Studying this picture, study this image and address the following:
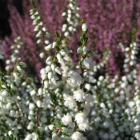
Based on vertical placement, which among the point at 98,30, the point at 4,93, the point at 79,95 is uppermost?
the point at 98,30

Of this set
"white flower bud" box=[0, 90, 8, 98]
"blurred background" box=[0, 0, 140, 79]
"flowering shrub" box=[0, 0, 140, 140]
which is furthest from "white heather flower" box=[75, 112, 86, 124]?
"blurred background" box=[0, 0, 140, 79]

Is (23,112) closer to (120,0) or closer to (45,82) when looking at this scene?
(45,82)

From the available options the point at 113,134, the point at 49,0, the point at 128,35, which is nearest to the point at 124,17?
the point at 128,35

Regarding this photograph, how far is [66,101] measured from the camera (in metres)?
2.04

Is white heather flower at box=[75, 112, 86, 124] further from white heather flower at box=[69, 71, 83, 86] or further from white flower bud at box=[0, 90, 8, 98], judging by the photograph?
white flower bud at box=[0, 90, 8, 98]

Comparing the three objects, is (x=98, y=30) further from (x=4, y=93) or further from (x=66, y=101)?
(x=66, y=101)

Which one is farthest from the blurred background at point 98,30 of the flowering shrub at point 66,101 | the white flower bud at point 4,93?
the white flower bud at point 4,93

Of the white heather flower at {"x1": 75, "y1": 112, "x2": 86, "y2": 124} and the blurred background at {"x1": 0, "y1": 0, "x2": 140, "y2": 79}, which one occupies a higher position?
the blurred background at {"x1": 0, "y1": 0, "x2": 140, "y2": 79}

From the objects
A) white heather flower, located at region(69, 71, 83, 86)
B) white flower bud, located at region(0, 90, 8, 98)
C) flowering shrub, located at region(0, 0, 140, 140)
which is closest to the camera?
white heather flower, located at region(69, 71, 83, 86)

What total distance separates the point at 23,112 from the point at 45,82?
0.91 meters

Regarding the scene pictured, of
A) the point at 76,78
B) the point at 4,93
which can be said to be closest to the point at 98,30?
the point at 4,93

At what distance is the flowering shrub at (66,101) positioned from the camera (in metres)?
1.98

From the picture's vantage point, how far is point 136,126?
297 cm

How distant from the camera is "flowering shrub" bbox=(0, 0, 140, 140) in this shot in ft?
6.50
